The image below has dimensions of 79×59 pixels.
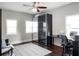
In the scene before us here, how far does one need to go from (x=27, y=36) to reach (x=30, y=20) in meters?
0.36

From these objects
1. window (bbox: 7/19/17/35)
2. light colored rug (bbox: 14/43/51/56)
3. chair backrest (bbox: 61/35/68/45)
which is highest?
window (bbox: 7/19/17/35)

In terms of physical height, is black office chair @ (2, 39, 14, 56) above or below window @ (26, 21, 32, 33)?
below

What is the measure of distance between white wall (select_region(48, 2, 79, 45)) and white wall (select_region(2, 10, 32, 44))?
56 centimetres

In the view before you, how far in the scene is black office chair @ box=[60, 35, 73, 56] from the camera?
118 cm

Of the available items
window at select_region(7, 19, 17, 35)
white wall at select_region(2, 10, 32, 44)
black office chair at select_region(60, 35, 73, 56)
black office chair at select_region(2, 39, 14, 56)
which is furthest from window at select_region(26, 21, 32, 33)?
black office chair at select_region(60, 35, 73, 56)

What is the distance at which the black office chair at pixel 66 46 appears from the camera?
3.87 ft

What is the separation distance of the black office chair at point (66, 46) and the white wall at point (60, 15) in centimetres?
13

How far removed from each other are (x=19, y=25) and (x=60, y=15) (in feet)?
2.96

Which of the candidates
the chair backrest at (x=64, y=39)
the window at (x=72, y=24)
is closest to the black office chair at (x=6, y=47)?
the chair backrest at (x=64, y=39)

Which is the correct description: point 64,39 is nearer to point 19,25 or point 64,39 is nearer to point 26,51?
point 26,51

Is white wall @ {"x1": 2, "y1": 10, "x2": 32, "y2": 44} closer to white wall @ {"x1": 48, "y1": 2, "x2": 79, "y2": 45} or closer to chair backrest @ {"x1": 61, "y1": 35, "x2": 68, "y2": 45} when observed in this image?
white wall @ {"x1": 48, "y1": 2, "x2": 79, "y2": 45}

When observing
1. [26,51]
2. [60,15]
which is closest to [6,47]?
[26,51]

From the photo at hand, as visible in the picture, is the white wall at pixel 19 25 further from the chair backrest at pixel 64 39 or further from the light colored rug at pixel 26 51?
the chair backrest at pixel 64 39

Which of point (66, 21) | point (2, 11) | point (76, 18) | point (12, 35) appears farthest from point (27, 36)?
point (76, 18)
